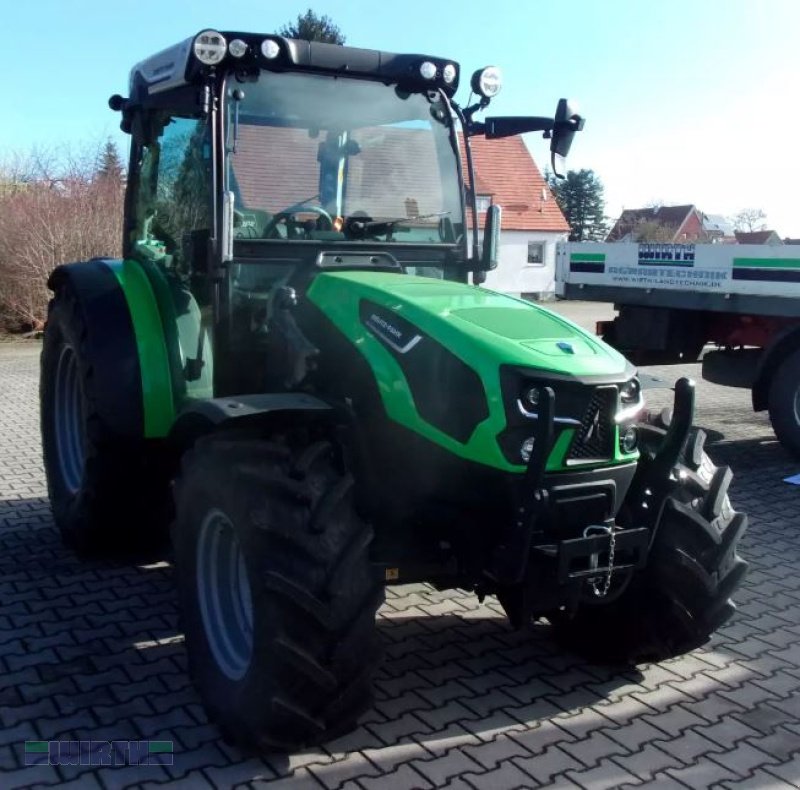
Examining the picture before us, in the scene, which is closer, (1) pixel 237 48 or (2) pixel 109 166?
(1) pixel 237 48

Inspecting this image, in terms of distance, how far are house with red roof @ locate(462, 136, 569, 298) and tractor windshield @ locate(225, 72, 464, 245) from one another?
27819mm

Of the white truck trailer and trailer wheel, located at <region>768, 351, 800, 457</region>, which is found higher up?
the white truck trailer

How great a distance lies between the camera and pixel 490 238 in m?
4.58

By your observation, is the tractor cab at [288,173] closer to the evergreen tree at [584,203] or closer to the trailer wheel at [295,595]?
the trailer wheel at [295,595]

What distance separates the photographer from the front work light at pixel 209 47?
387 centimetres

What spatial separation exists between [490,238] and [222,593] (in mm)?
2025

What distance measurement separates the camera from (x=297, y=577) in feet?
10.1

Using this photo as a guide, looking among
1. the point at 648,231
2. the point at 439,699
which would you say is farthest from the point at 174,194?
the point at 648,231

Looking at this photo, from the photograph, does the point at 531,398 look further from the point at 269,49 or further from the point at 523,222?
the point at 523,222

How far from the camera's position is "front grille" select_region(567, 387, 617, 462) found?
3307mm

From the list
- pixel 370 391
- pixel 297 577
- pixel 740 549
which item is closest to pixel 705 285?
pixel 740 549

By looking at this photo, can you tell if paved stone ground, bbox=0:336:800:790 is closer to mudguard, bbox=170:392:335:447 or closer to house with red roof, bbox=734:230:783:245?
mudguard, bbox=170:392:335:447

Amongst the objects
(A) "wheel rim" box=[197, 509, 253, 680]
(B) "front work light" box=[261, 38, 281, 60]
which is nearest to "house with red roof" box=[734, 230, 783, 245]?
(B) "front work light" box=[261, 38, 281, 60]

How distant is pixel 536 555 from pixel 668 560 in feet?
2.33
